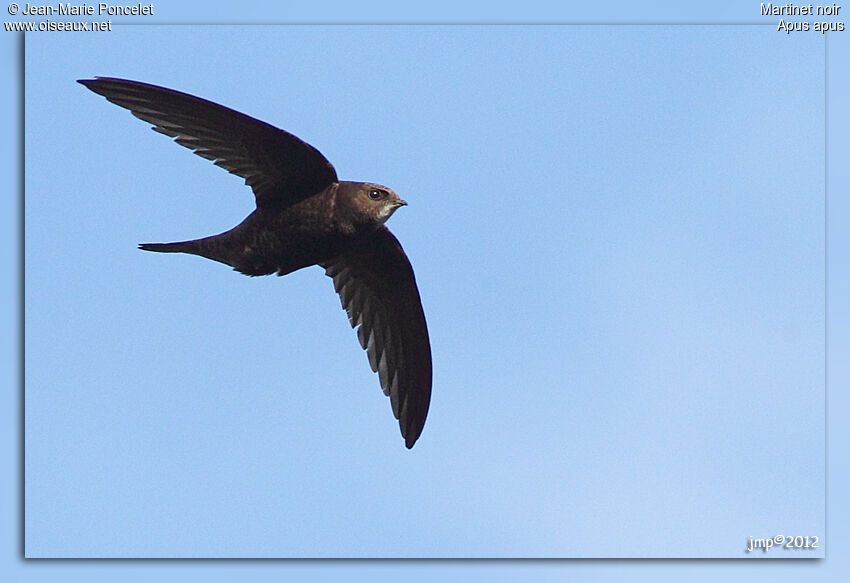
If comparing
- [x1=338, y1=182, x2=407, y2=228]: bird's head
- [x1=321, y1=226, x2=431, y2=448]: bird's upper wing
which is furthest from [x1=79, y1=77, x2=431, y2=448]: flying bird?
[x1=321, y1=226, x2=431, y2=448]: bird's upper wing

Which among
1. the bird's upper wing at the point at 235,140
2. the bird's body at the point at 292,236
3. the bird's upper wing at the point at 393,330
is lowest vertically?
the bird's upper wing at the point at 393,330

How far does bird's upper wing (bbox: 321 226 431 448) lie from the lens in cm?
745

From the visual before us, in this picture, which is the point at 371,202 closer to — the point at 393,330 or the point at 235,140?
the point at 235,140

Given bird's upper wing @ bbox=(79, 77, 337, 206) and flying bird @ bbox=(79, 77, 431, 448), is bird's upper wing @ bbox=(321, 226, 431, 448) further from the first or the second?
bird's upper wing @ bbox=(79, 77, 337, 206)

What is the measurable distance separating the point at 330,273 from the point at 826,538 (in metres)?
3.18

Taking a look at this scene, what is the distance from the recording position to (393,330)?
7.54m

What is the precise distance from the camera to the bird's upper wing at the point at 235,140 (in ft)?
20.9

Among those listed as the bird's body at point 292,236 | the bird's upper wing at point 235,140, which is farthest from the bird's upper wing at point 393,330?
the bird's upper wing at point 235,140

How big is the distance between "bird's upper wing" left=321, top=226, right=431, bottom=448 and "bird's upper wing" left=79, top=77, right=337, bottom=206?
971 mm

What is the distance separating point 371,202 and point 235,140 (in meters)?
0.82

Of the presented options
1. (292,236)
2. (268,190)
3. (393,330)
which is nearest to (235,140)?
(268,190)

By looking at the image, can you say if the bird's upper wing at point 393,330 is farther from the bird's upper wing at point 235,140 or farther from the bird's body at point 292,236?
the bird's upper wing at point 235,140

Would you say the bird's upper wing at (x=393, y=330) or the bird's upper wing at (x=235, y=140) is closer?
the bird's upper wing at (x=235, y=140)

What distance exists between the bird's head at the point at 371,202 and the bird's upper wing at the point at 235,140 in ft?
0.67
